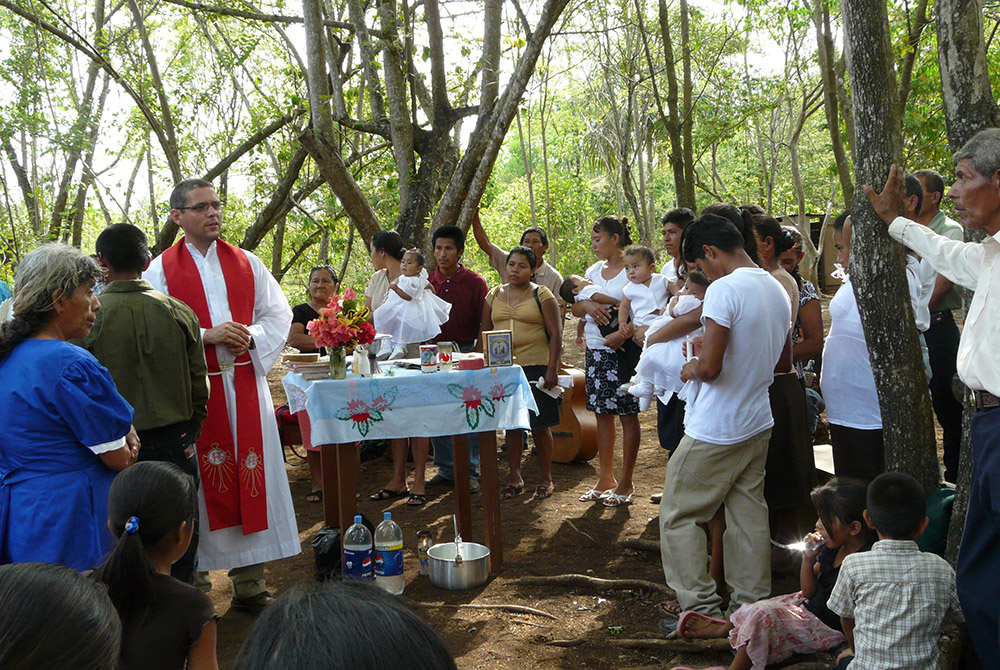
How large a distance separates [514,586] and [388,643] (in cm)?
398

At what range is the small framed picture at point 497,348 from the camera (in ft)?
16.1

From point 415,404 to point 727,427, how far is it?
1.85 m

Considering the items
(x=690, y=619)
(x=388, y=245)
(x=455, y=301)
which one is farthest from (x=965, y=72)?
(x=388, y=245)

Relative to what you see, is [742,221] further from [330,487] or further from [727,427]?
[330,487]

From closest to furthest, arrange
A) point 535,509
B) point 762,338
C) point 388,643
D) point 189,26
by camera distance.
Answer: point 388,643 → point 762,338 → point 535,509 → point 189,26

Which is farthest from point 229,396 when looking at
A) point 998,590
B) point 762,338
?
point 998,590

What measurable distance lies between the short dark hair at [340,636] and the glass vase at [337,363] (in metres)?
3.97

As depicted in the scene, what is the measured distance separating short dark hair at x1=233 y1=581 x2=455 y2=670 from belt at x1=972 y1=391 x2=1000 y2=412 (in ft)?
7.16

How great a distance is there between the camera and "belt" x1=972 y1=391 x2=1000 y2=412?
8.00 feet

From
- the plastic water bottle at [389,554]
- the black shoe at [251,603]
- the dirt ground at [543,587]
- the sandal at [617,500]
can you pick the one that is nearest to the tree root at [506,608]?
the dirt ground at [543,587]

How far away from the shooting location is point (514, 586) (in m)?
4.64

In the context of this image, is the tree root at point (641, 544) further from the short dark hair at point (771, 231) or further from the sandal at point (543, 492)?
the short dark hair at point (771, 231)

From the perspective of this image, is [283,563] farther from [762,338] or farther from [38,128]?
[38,128]

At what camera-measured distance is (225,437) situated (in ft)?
14.4
